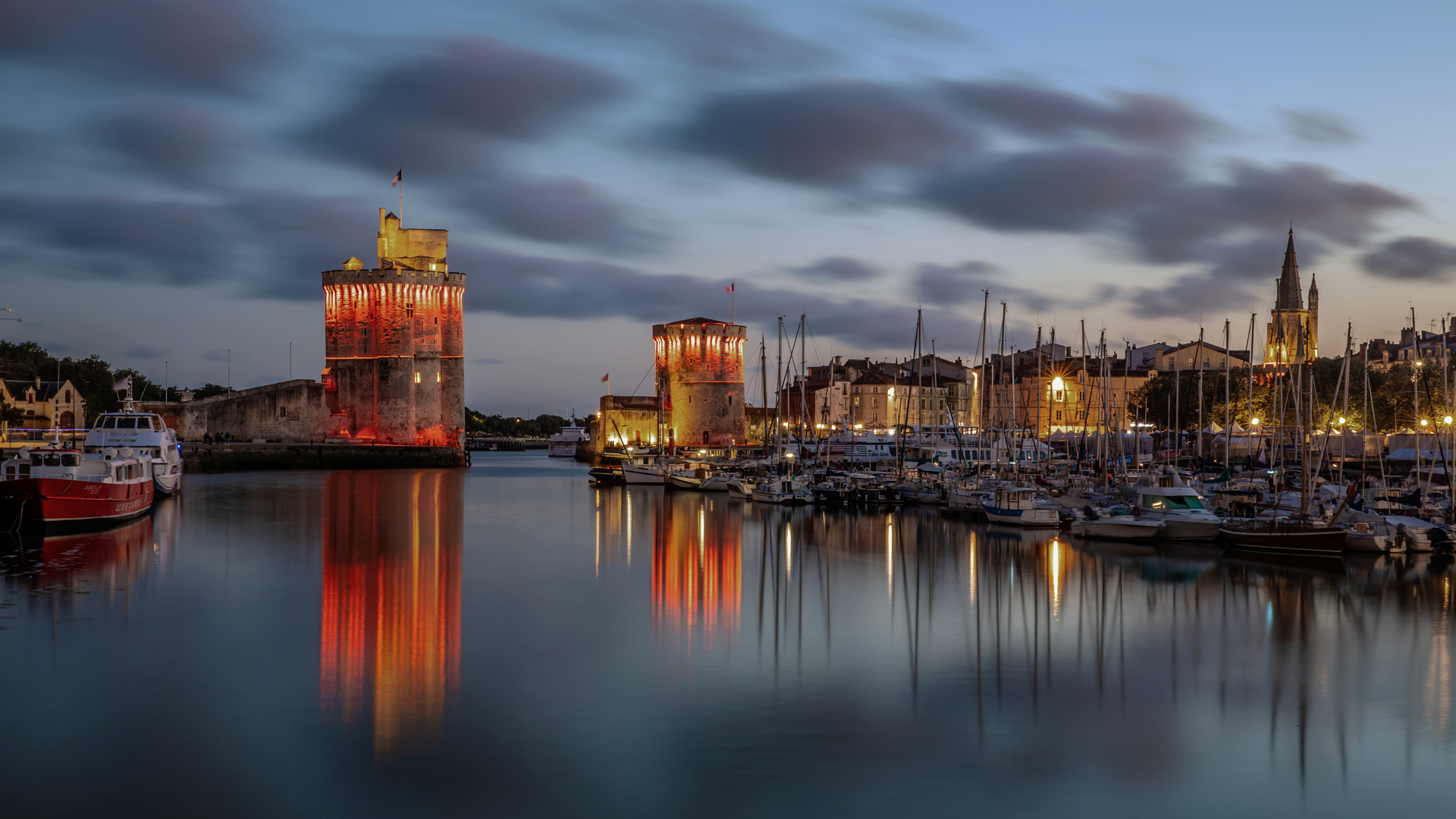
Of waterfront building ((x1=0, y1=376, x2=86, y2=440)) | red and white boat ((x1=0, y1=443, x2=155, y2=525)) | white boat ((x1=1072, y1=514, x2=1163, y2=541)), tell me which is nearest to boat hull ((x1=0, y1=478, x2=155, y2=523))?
red and white boat ((x1=0, y1=443, x2=155, y2=525))

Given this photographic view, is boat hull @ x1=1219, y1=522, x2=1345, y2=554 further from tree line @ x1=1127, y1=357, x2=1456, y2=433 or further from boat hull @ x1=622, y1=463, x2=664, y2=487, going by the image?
boat hull @ x1=622, y1=463, x2=664, y2=487

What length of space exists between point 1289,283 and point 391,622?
282ft

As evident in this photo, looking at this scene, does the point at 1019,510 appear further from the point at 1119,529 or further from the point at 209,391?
the point at 209,391

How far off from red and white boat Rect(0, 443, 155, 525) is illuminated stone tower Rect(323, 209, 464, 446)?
3945 centimetres

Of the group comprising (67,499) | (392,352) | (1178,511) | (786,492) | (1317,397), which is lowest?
(786,492)

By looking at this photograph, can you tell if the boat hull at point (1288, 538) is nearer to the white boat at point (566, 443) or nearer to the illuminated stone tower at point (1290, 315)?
the illuminated stone tower at point (1290, 315)

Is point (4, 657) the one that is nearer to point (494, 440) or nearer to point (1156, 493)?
point (1156, 493)

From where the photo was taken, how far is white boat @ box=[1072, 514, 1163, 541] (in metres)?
24.3

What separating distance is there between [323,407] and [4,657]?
56727 millimetres

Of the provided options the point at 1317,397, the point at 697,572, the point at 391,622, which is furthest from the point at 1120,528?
the point at 1317,397

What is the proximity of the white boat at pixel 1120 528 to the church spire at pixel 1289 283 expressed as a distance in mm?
68579

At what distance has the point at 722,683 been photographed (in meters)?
12.5

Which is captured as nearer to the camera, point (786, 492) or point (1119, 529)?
point (1119, 529)

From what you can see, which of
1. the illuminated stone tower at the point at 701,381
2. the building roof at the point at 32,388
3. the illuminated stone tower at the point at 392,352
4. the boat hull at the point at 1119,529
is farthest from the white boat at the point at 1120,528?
the building roof at the point at 32,388
